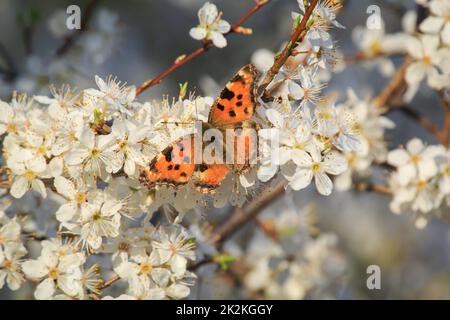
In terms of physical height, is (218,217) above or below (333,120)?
above

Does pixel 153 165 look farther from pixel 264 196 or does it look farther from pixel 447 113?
pixel 447 113

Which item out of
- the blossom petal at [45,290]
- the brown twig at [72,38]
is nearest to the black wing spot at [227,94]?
the blossom petal at [45,290]

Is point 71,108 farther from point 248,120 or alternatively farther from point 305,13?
point 305,13

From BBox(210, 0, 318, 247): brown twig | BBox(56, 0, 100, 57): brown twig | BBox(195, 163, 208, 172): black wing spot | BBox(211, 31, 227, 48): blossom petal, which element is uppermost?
BBox(56, 0, 100, 57): brown twig

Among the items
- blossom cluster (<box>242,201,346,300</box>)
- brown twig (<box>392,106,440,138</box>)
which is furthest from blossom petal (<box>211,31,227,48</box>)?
blossom cluster (<box>242,201,346,300</box>)

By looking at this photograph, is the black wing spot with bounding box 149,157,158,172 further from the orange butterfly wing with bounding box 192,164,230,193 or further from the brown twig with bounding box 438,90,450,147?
the brown twig with bounding box 438,90,450,147

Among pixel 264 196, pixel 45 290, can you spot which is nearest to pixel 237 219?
pixel 264 196
